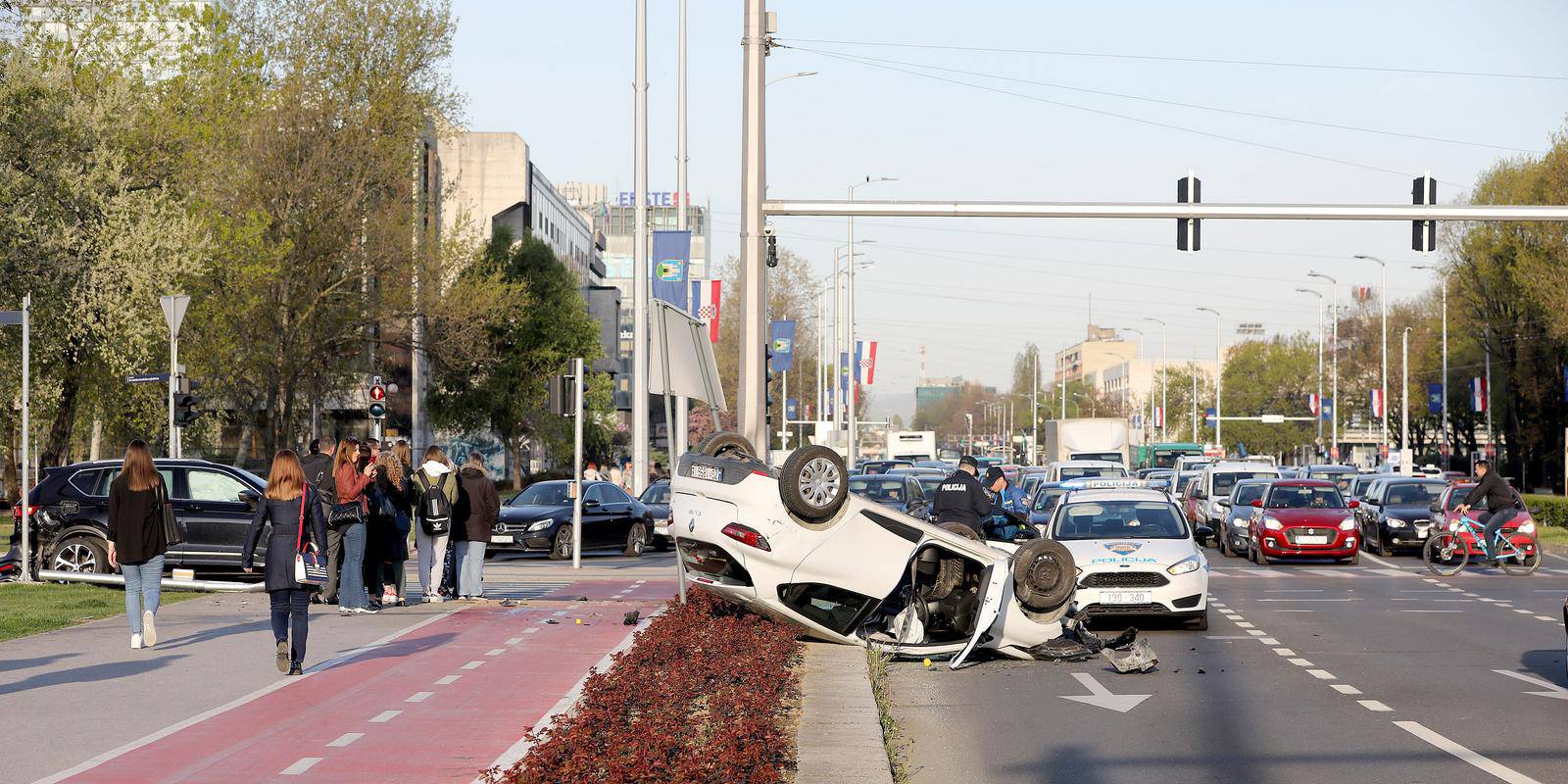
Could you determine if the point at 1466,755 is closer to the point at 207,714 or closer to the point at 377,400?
the point at 207,714

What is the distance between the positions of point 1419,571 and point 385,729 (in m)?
22.0

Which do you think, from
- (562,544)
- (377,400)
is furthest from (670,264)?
(377,400)

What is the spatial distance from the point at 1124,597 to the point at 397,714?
8.70 m

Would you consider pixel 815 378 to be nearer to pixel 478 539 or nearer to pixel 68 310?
pixel 68 310

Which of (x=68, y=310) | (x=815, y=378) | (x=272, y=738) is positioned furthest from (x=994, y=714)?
(x=815, y=378)

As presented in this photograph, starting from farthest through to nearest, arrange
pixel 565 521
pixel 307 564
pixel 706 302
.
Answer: pixel 706 302, pixel 565 521, pixel 307 564

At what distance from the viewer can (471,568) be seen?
1906cm

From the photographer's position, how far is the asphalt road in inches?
378

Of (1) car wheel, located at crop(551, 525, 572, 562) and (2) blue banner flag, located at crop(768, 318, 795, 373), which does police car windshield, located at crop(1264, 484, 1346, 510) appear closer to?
(1) car wheel, located at crop(551, 525, 572, 562)

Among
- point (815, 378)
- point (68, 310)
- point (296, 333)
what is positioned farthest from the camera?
point (815, 378)

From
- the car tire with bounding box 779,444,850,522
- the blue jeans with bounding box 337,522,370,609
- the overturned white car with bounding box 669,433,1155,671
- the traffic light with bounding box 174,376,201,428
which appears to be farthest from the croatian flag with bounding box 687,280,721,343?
the car tire with bounding box 779,444,850,522

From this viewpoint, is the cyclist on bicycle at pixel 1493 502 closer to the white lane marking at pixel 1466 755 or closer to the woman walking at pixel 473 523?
the woman walking at pixel 473 523

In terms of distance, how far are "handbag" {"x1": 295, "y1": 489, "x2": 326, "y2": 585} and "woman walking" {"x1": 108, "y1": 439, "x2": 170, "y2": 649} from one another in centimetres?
218

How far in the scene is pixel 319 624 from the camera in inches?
653
